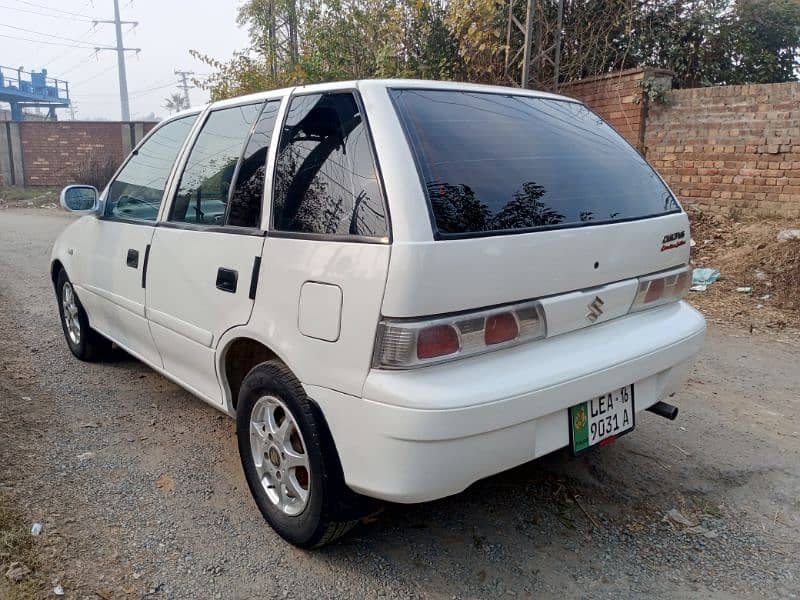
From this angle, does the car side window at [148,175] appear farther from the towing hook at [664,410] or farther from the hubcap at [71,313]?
the towing hook at [664,410]

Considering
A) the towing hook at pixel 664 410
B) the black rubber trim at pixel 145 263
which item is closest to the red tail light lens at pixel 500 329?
the towing hook at pixel 664 410

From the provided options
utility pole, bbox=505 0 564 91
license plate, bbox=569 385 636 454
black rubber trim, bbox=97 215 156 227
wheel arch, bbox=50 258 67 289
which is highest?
utility pole, bbox=505 0 564 91

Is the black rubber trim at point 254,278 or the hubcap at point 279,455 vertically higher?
the black rubber trim at point 254,278

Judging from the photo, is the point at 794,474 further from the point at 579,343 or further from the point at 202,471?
the point at 202,471

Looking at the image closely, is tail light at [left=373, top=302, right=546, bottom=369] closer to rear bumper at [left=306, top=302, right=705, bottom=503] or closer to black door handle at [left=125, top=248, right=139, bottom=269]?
rear bumper at [left=306, top=302, right=705, bottom=503]

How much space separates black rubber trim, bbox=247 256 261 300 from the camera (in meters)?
2.52

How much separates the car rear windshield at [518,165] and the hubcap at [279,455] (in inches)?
39.3

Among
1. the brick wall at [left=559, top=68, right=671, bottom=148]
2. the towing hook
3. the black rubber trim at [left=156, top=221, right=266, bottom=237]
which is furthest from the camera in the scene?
the brick wall at [left=559, top=68, right=671, bottom=148]

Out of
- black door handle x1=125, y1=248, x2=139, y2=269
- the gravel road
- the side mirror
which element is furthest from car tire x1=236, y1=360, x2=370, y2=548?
the side mirror

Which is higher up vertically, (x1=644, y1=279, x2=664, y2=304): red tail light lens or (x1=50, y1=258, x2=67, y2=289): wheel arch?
(x1=644, y1=279, x2=664, y2=304): red tail light lens

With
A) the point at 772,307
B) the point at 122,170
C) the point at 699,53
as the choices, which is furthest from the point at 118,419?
the point at 699,53

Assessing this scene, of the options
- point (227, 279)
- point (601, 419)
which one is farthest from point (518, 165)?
point (227, 279)

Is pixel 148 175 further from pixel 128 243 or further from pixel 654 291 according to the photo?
pixel 654 291

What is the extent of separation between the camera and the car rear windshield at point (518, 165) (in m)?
2.22
